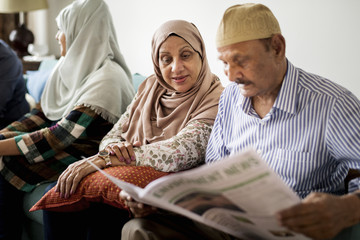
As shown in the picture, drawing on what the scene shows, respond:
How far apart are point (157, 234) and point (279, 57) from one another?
59 centimetres

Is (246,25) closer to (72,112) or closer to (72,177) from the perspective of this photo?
(72,177)

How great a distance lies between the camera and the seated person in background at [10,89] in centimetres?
256

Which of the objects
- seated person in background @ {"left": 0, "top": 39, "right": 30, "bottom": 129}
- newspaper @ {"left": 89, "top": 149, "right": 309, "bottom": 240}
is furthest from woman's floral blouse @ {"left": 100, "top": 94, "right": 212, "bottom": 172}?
seated person in background @ {"left": 0, "top": 39, "right": 30, "bottom": 129}

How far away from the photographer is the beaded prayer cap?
108 centimetres

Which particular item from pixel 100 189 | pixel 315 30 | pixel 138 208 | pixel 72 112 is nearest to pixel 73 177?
pixel 100 189

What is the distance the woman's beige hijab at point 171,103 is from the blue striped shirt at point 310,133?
0.42m

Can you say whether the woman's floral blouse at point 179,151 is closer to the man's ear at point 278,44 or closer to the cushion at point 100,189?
the cushion at point 100,189

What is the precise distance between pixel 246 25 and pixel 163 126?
0.74 meters

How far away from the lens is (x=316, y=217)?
810 millimetres

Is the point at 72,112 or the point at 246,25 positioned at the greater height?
the point at 246,25

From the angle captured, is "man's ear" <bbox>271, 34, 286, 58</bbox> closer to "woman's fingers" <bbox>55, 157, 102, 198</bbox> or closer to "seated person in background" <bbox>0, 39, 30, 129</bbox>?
"woman's fingers" <bbox>55, 157, 102, 198</bbox>

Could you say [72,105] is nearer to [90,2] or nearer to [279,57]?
[90,2]

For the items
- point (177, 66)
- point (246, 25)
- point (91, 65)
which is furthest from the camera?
point (91, 65)

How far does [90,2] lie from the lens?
2176 mm
